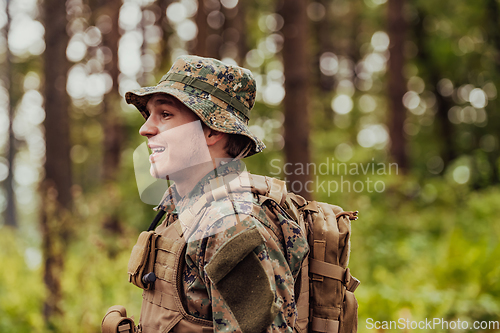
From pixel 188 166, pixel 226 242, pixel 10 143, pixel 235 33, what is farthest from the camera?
pixel 10 143

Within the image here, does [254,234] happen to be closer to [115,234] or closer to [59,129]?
[59,129]

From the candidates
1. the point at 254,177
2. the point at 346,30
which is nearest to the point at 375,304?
the point at 254,177

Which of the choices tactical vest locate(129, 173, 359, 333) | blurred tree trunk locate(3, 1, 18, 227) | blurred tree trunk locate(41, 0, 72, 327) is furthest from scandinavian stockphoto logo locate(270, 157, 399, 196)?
blurred tree trunk locate(3, 1, 18, 227)

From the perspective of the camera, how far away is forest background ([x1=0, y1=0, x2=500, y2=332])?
16.7 feet

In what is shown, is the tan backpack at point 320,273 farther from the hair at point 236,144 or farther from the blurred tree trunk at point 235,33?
the blurred tree trunk at point 235,33

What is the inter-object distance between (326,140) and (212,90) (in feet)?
32.1

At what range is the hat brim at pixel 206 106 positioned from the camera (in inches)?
63.7

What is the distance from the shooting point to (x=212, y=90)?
1711 millimetres

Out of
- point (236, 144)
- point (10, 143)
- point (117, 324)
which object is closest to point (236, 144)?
point (236, 144)

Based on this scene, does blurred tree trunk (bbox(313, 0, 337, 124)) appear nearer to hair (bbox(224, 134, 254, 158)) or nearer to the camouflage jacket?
hair (bbox(224, 134, 254, 158))

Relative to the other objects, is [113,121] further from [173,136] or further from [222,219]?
[222,219]

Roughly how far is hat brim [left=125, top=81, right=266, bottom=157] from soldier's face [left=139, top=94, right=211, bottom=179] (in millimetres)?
58

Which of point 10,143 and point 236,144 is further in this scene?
point 10,143

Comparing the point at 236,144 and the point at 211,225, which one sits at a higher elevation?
the point at 236,144
